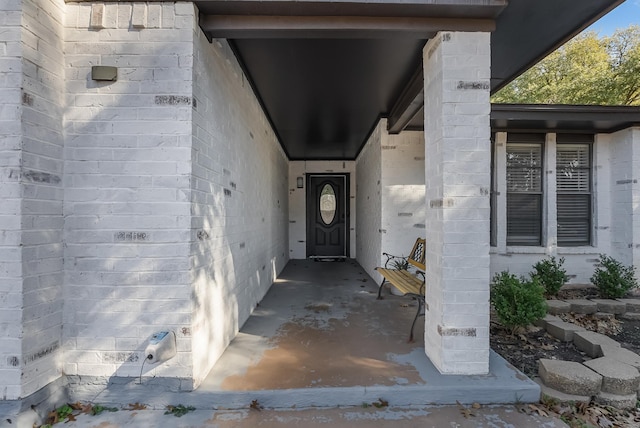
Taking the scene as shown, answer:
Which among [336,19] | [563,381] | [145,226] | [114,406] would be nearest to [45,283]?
[145,226]

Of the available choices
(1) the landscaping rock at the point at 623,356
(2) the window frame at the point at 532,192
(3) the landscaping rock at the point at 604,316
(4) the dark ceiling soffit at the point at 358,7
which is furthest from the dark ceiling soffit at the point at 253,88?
(3) the landscaping rock at the point at 604,316

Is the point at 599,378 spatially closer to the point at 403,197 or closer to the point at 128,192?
the point at 403,197

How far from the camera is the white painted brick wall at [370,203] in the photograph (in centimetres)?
494

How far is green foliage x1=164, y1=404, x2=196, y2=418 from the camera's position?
185cm

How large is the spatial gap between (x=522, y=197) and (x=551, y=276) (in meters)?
1.25

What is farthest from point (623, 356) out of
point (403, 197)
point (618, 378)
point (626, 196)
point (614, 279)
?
point (626, 196)

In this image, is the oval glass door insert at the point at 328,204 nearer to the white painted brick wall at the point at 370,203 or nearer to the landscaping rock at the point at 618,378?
the white painted brick wall at the point at 370,203

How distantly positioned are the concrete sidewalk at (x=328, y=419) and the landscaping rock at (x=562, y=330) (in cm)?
168

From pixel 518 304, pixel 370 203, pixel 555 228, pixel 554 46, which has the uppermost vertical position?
pixel 554 46

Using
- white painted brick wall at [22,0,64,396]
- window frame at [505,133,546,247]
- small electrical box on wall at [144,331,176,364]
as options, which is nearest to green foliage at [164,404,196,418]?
small electrical box on wall at [144,331,176,364]

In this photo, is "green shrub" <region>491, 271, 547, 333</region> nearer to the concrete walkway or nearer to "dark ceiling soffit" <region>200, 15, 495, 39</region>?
the concrete walkway

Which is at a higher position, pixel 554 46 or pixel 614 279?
pixel 554 46

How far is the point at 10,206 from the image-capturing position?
1.66m

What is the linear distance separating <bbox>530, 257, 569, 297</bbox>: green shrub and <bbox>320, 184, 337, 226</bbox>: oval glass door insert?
454 cm
